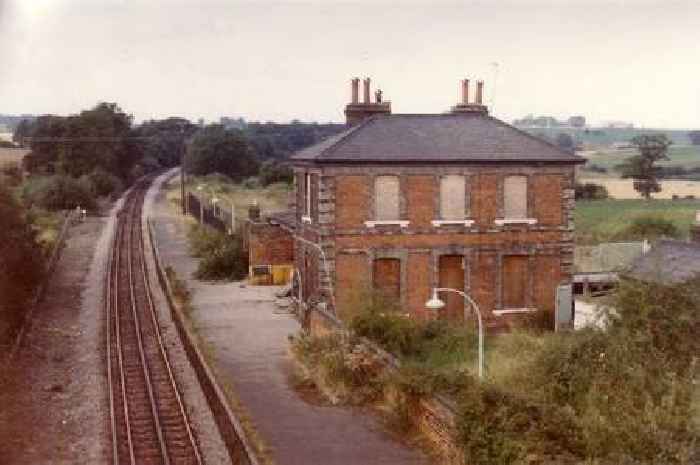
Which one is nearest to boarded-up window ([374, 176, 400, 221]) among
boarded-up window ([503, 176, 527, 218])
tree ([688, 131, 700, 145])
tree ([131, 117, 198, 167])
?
boarded-up window ([503, 176, 527, 218])

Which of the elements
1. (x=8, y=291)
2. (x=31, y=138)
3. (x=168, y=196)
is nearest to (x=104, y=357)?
(x=8, y=291)

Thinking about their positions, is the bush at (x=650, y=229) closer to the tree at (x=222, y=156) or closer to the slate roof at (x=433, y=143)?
the slate roof at (x=433, y=143)

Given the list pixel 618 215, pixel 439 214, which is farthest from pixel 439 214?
pixel 618 215

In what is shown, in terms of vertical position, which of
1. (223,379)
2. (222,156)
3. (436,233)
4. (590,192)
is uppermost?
(222,156)

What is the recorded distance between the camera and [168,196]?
94.6 meters

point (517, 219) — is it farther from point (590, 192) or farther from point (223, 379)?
point (590, 192)

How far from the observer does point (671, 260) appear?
2714 cm

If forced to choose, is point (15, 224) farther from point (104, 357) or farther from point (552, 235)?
point (552, 235)

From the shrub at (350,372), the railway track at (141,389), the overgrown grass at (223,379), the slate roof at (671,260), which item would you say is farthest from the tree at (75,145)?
the shrub at (350,372)

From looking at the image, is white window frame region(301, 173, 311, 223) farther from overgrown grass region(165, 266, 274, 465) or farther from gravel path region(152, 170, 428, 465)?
overgrown grass region(165, 266, 274, 465)

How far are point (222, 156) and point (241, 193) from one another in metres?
24.9

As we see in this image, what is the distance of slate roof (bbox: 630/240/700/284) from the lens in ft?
84.9

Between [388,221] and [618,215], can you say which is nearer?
[388,221]

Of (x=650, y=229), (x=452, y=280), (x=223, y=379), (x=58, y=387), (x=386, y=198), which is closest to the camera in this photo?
(x=223, y=379)
